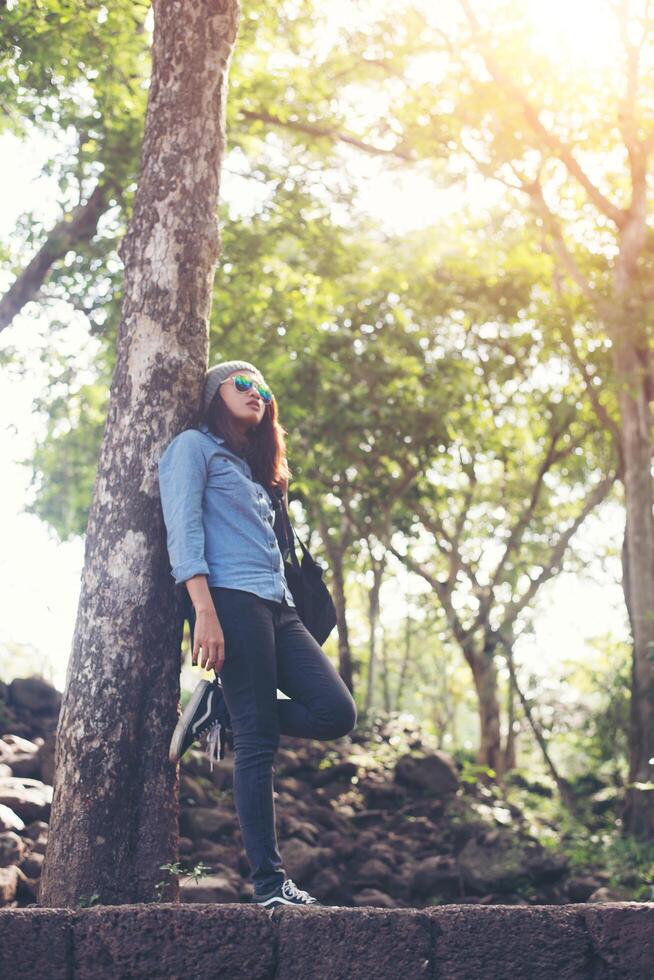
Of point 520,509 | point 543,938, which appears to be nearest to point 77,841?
point 543,938

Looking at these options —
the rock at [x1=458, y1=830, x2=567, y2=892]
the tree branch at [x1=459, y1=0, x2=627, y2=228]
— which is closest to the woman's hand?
the rock at [x1=458, y1=830, x2=567, y2=892]

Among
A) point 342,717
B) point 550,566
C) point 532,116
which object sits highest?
point 532,116

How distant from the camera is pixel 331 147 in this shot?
13.7m

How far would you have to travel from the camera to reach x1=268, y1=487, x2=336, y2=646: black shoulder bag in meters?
4.96

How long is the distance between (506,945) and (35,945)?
58.3 inches

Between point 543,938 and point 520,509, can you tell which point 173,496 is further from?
point 520,509

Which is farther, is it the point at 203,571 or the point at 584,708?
the point at 584,708

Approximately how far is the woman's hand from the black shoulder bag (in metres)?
0.74

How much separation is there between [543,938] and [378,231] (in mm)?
14125

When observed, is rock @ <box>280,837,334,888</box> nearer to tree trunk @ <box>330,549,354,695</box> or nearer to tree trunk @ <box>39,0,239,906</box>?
tree trunk @ <box>39,0,239,906</box>

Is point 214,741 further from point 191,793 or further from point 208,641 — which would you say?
point 191,793

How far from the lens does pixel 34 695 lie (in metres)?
9.60

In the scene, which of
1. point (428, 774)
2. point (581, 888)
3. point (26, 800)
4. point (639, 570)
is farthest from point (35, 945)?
point (639, 570)

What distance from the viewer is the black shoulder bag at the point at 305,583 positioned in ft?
16.3
